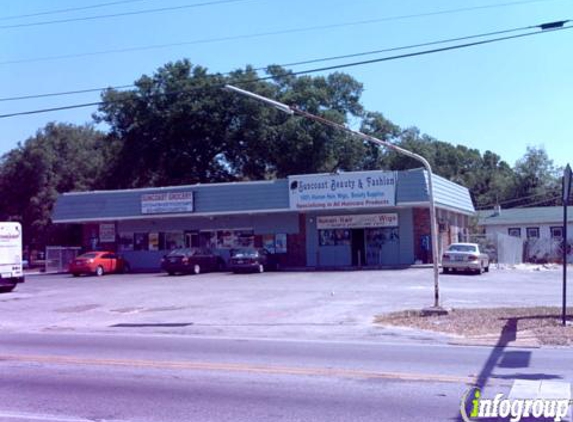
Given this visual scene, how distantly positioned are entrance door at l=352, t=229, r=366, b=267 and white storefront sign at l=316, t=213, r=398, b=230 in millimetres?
462

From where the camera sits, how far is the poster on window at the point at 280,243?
43.8 meters

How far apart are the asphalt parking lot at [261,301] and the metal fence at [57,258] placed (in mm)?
13787

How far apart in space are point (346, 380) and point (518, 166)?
7772cm

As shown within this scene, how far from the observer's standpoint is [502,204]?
268 feet

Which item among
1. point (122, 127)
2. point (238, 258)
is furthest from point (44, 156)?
point (238, 258)

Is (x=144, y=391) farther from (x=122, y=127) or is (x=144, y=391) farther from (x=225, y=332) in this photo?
(x=122, y=127)

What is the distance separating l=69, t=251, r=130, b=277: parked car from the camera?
Result: 42.4m

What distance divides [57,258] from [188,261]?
14105 millimetres

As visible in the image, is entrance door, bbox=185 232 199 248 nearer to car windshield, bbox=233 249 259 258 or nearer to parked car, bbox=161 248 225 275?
parked car, bbox=161 248 225 275

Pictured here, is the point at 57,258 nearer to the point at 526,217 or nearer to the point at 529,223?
the point at 529,223

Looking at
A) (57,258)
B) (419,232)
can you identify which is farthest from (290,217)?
(57,258)

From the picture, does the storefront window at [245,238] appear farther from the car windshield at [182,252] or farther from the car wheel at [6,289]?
the car wheel at [6,289]

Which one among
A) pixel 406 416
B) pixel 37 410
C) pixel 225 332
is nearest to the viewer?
pixel 406 416

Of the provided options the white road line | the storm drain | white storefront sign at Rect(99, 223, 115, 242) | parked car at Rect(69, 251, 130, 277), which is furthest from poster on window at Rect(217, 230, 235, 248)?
the white road line
